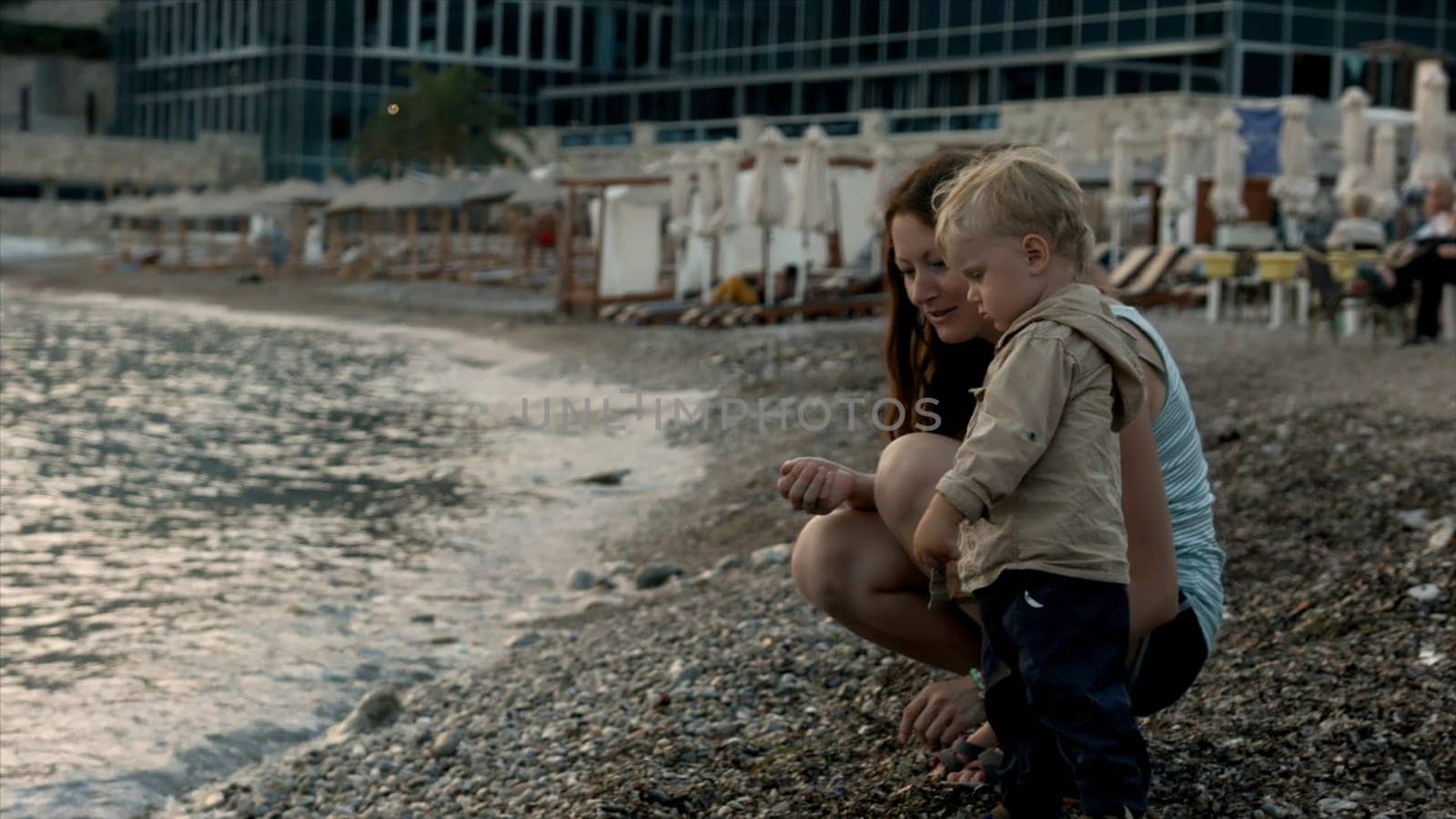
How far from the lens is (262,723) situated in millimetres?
6184

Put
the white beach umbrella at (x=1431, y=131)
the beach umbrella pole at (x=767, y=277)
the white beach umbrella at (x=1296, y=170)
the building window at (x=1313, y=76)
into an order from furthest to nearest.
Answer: the building window at (x=1313, y=76) < the beach umbrella pole at (x=767, y=277) < the white beach umbrella at (x=1296, y=170) < the white beach umbrella at (x=1431, y=131)

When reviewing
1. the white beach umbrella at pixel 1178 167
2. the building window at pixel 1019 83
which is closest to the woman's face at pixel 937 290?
the white beach umbrella at pixel 1178 167

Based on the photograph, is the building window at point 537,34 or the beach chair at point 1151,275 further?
the building window at point 537,34

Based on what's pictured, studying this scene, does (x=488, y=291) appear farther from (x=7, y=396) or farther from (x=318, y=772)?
(x=318, y=772)

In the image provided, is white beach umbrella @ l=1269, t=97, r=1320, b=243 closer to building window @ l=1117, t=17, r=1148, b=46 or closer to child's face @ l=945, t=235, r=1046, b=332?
child's face @ l=945, t=235, r=1046, b=332

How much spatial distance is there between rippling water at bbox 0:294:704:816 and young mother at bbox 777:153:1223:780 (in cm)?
287

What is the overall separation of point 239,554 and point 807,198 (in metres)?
15.7

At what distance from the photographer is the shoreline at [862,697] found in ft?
12.4

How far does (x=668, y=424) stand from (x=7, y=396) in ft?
27.1

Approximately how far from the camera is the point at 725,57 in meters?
54.5

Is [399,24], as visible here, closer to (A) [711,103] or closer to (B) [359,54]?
(B) [359,54]

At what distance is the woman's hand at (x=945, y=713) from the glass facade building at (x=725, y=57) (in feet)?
105

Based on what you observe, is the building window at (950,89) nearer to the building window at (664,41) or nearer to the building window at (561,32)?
the building window at (664,41)

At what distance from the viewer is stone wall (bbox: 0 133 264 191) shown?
5953cm
